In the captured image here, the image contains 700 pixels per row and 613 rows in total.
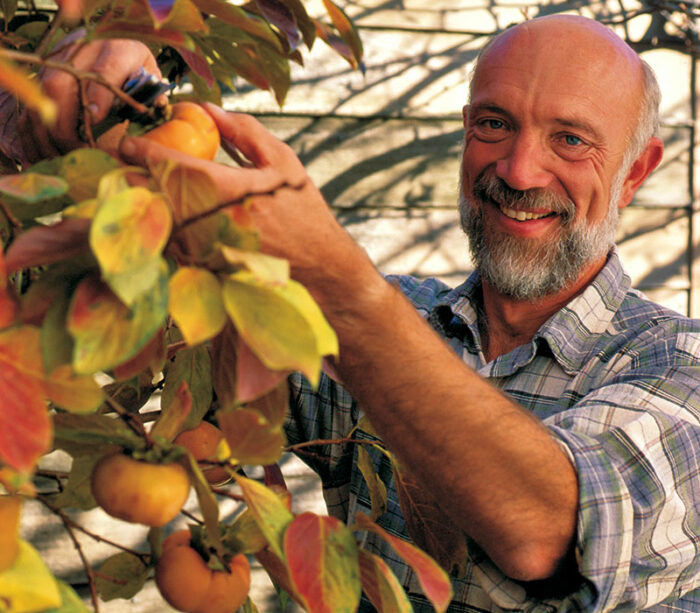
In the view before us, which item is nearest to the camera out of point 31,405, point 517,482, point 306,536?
point 31,405

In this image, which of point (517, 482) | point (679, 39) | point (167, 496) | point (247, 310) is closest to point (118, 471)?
point (167, 496)

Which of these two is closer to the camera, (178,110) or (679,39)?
(178,110)

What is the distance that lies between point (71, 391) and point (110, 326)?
41mm

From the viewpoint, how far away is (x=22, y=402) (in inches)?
14.9

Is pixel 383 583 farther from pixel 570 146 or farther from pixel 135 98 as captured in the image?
pixel 570 146

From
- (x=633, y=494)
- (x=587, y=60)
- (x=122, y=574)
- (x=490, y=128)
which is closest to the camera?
(x=122, y=574)

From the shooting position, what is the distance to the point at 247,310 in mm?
389

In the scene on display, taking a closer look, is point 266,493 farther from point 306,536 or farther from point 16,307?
point 16,307

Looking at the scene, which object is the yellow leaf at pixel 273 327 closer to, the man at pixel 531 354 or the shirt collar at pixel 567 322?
the man at pixel 531 354

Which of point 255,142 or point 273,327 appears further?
point 255,142

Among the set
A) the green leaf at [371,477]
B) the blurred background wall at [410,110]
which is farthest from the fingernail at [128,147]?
the blurred background wall at [410,110]

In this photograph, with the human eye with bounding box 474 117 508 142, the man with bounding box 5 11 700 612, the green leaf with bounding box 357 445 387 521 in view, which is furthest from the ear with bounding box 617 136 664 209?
the green leaf with bounding box 357 445 387 521

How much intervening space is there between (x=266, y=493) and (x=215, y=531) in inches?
1.6

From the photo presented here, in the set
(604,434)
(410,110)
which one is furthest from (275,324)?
(410,110)
